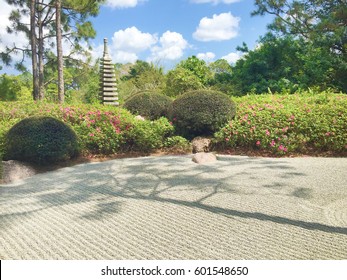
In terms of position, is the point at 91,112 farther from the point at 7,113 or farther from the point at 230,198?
the point at 230,198

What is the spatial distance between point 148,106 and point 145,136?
2.77 metres

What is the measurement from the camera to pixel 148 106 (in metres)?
9.84

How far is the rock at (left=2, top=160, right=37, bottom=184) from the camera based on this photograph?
5.40 metres

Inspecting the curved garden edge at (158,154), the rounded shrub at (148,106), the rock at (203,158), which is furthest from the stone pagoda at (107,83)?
the rock at (203,158)

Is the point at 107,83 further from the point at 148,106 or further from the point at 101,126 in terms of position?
the point at 101,126

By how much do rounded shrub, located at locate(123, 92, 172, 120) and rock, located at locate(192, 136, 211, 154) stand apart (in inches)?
101

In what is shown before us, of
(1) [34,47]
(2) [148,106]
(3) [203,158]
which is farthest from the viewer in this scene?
(1) [34,47]

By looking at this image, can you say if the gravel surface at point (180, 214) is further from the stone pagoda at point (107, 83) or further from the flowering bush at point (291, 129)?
the stone pagoda at point (107, 83)

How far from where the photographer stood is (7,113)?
292 inches

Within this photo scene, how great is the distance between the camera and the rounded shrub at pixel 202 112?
24.5ft

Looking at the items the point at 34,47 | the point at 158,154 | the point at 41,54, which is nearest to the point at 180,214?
the point at 158,154

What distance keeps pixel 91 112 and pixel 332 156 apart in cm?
529
